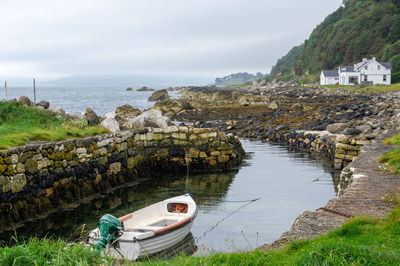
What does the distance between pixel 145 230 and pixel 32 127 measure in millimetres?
7918

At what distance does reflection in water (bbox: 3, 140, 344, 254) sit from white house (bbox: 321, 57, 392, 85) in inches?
2432

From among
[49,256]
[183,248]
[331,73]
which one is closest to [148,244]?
[183,248]

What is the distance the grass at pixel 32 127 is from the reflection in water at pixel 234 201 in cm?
254

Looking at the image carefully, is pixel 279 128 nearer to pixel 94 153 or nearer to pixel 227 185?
pixel 227 185

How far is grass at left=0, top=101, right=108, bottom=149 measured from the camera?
1282 centimetres

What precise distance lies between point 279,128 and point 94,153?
55.5ft

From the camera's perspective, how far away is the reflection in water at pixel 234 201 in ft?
33.9

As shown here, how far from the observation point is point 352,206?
792 centimetres

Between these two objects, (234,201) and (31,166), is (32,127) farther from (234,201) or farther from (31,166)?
(234,201)

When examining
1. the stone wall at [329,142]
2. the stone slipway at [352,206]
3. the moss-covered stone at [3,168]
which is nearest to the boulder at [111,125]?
the moss-covered stone at [3,168]

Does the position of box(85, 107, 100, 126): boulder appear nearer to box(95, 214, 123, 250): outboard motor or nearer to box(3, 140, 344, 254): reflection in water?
box(3, 140, 344, 254): reflection in water

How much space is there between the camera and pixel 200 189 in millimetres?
15219

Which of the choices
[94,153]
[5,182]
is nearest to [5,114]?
[94,153]

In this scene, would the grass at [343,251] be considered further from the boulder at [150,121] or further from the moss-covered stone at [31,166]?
the boulder at [150,121]
